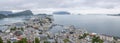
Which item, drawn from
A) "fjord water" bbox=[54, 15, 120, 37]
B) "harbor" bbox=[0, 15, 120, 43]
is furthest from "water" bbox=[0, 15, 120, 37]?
"harbor" bbox=[0, 15, 120, 43]

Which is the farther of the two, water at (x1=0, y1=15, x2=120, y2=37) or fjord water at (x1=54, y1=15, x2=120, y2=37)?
water at (x1=0, y1=15, x2=120, y2=37)

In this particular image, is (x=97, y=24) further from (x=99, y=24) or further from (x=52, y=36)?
(x=52, y=36)

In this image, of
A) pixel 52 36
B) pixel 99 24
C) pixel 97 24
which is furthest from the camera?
pixel 97 24

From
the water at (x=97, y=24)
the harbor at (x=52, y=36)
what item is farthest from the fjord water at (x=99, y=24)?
the harbor at (x=52, y=36)

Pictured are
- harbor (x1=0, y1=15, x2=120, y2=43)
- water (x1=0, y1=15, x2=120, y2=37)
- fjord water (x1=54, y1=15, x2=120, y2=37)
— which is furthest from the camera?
water (x1=0, y1=15, x2=120, y2=37)

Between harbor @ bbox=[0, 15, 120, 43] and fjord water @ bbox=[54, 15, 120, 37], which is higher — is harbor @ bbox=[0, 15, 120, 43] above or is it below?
above

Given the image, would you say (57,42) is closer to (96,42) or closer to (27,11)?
(96,42)

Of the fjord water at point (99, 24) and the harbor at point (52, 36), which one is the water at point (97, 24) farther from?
the harbor at point (52, 36)

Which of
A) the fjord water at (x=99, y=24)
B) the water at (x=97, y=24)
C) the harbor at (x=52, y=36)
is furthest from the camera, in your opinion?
the water at (x=97, y=24)

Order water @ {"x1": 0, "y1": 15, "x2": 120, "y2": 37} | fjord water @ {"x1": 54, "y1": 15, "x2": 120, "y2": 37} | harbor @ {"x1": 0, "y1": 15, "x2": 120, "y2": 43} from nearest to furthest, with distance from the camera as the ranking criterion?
1. harbor @ {"x1": 0, "y1": 15, "x2": 120, "y2": 43}
2. fjord water @ {"x1": 54, "y1": 15, "x2": 120, "y2": 37}
3. water @ {"x1": 0, "y1": 15, "x2": 120, "y2": 37}

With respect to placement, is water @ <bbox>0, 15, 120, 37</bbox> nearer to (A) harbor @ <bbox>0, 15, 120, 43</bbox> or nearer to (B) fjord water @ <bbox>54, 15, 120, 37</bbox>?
(B) fjord water @ <bbox>54, 15, 120, 37</bbox>

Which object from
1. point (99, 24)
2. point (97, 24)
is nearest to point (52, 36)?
point (99, 24)
